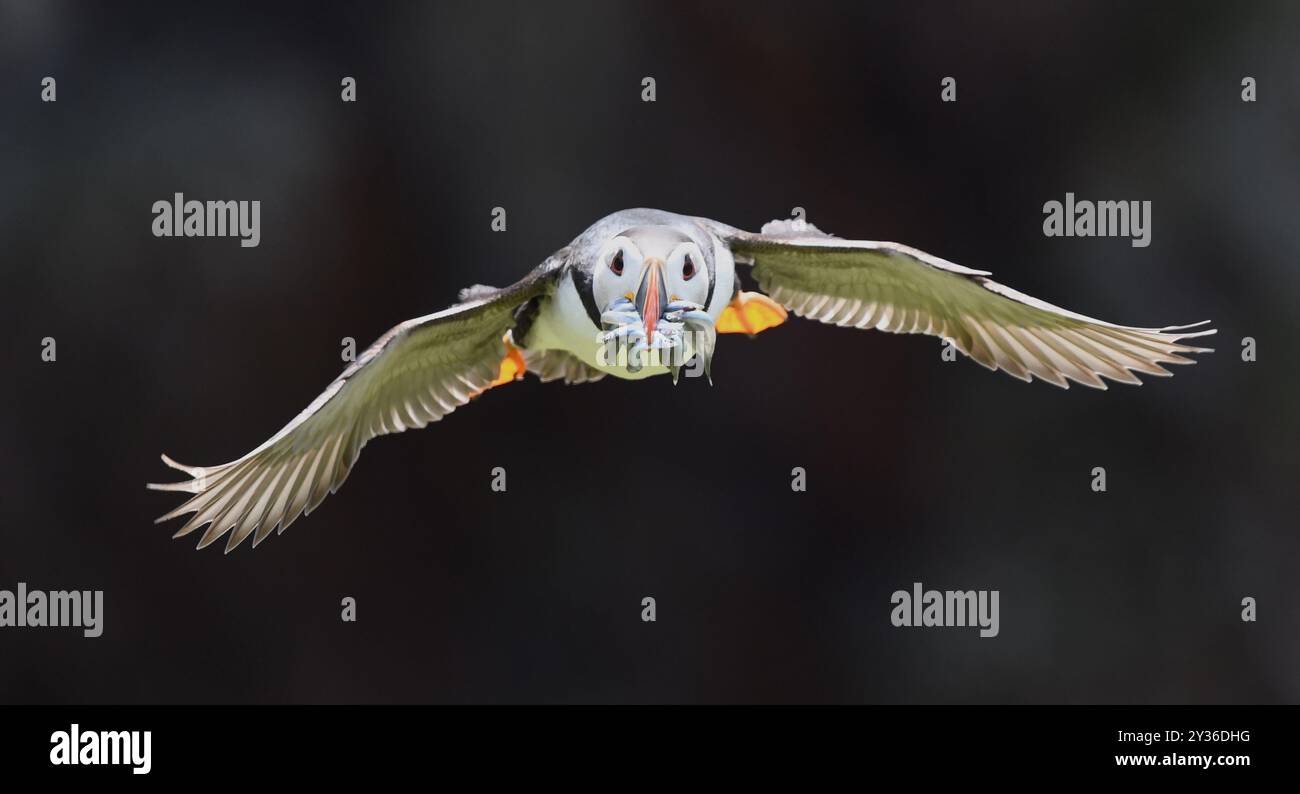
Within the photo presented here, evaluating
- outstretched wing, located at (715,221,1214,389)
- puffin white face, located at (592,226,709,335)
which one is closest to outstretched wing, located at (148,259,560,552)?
puffin white face, located at (592,226,709,335)

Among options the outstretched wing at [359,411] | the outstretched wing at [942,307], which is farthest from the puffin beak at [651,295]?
the outstretched wing at [942,307]

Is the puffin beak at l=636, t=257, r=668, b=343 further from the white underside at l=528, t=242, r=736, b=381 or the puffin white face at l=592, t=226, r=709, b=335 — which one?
the white underside at l=528, t=242, r=736, b=381

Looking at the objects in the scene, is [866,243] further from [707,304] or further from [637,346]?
[637,346]

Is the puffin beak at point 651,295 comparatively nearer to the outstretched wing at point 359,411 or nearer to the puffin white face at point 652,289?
the puffin white face at point 652,289

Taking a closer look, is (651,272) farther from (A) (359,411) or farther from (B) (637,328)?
(A) (359,411)

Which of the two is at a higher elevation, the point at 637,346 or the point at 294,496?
the point at 637,346

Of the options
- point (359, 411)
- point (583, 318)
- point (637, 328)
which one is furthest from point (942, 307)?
point (359, 411)

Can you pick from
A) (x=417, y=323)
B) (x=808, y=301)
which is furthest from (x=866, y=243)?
(x=417, y=323)

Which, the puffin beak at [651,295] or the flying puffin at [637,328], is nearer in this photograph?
the puffin beak at [651,295]
